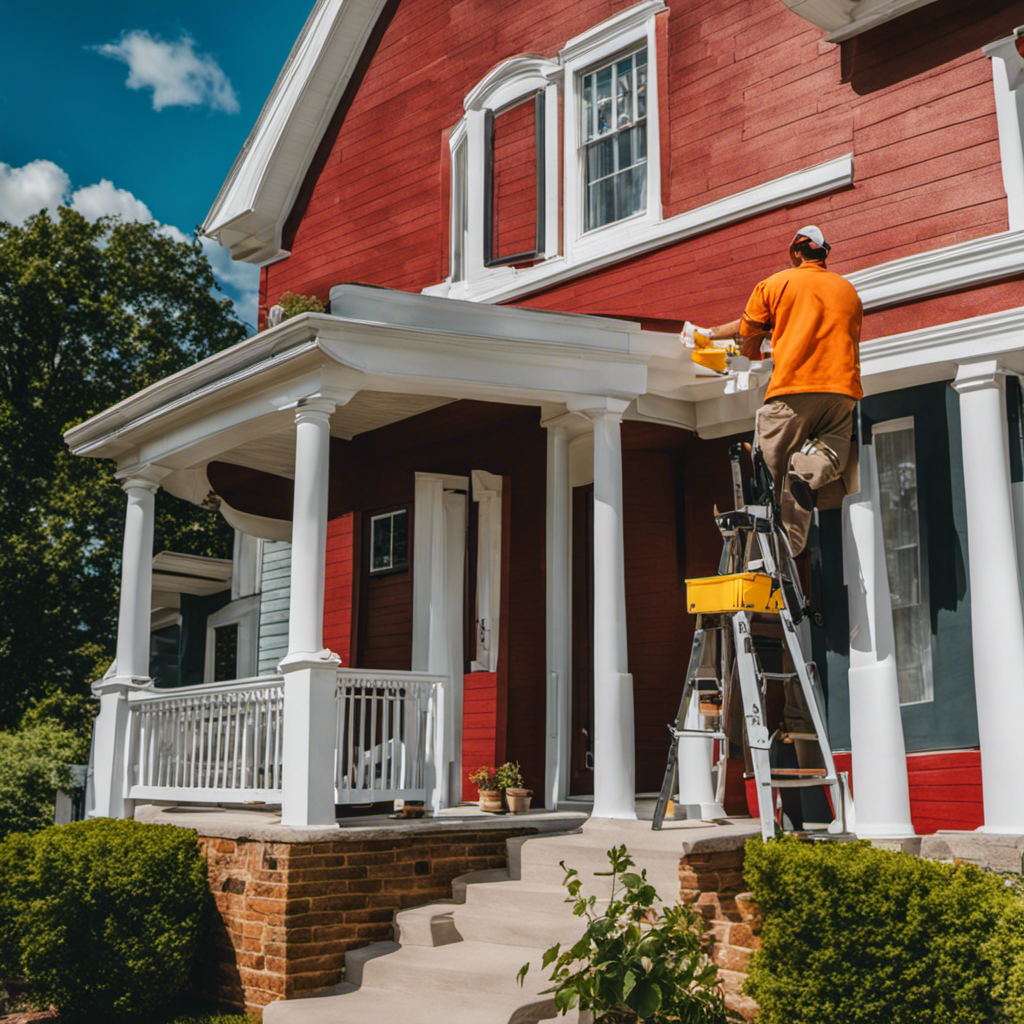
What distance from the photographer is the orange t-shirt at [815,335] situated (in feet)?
21.4

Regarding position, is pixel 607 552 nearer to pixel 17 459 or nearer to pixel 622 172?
pixel 622 172

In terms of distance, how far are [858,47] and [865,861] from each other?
532 centimetres

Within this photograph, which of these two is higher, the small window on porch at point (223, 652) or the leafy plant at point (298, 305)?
the leafy plant at point (298, 305)

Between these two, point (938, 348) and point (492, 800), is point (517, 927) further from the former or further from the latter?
point (938, 348)

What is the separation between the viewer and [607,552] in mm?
7457

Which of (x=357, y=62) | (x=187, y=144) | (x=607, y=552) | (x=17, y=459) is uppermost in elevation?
(x=187, y=144)

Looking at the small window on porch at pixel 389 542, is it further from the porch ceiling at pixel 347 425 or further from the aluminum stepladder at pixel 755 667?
the aluminum stepladder at pixel 755 667

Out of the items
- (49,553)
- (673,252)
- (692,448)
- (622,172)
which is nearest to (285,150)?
(622,172)

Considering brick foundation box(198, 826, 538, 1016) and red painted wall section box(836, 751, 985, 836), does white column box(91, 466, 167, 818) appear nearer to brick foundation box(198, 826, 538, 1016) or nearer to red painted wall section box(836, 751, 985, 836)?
brick foundation box(198, 826, 538, 1016)

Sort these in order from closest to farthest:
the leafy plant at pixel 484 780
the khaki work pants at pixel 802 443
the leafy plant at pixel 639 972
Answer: the leafy plant at pixel 639 972 < the khaki work pants at pixel 802 443 < the leafy plant at pixel 484 780

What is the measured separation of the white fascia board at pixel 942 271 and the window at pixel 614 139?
94.8 inches

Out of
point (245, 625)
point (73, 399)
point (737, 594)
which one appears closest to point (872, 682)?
point (737, 594)

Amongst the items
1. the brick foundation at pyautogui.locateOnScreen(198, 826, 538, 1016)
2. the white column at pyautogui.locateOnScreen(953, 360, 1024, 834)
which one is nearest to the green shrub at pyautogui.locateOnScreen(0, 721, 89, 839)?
the brick foundation at pyautogui.locateOnScreen(198, 826, 538, 1016)

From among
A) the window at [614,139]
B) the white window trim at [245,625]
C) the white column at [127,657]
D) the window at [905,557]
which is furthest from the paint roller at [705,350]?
the white window trim at [245,625]
